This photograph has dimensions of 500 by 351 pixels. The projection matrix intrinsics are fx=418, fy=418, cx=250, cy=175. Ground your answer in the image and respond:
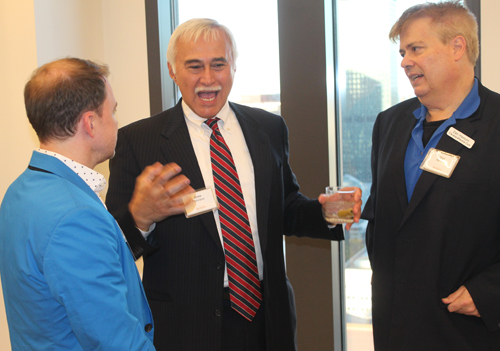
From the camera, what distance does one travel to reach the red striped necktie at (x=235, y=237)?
179 centimetres

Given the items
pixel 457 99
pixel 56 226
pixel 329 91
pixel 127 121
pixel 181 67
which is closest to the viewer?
pixel 56 226

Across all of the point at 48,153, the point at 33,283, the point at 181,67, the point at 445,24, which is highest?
the point at 445,24

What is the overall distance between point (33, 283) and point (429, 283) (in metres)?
1.49

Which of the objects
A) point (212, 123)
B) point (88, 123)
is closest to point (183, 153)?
point (212, 123)

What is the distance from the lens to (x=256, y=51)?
3.18 metres

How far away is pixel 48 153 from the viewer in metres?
1.29

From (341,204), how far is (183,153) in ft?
2.42

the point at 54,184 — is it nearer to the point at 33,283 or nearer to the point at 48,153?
the point at 48,153

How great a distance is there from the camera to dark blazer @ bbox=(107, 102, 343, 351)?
5.78 ft

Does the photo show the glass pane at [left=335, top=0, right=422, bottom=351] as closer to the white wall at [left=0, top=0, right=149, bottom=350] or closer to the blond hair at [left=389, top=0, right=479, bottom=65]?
the blond hair at [left=389, top=0, right=479, bottom=65]

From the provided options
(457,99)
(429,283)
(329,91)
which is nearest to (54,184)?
(429,283)

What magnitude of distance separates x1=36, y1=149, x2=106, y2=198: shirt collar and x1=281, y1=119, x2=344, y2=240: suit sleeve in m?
1.06

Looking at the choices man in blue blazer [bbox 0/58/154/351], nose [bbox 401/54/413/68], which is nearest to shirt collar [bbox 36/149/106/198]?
man in blue blazer [bbox 0/58/154/351]

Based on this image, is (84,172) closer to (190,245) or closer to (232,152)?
(190,245)
